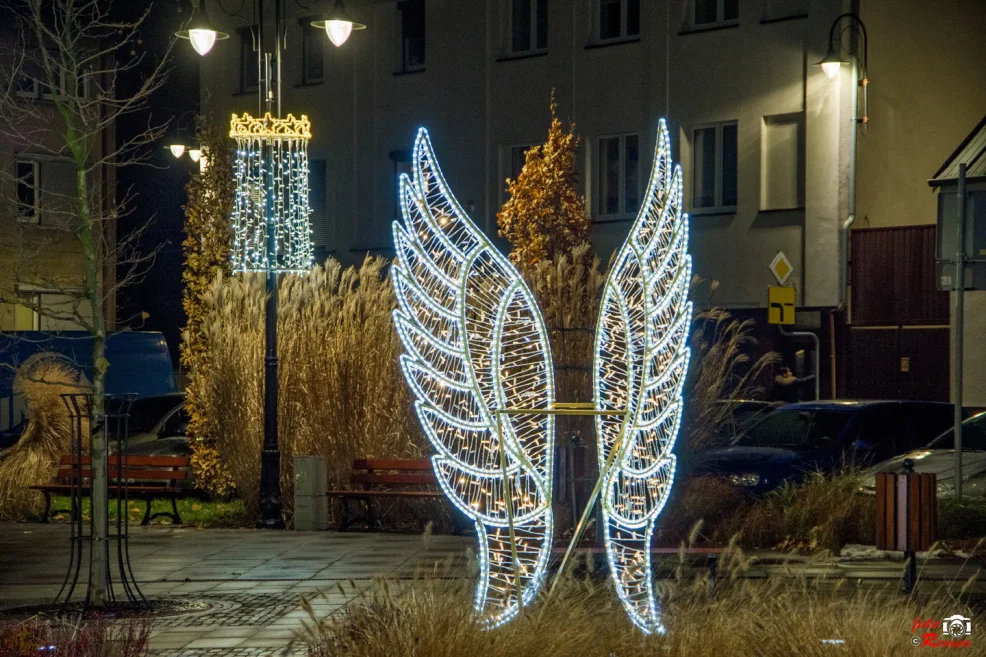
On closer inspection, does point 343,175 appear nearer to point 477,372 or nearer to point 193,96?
point 193,96

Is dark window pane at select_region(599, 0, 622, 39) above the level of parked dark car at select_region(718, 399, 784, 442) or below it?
above

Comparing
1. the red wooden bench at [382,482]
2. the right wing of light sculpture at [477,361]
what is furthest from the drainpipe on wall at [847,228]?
the right wing of light sculpture at [477,361]

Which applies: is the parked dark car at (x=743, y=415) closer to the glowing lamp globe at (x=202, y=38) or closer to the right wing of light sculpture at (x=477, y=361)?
the glowing lamp globe at (x=202, y=38)

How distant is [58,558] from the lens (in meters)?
14.9

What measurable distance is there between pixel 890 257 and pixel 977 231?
33.1 feet

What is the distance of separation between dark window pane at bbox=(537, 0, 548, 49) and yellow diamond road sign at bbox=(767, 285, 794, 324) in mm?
8080

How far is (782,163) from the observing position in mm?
26359

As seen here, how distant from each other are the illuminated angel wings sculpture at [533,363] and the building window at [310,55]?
23.8 meters

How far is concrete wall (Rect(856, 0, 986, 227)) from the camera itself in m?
26.5

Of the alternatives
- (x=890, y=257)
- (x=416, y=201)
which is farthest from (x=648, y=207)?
(x=890, y=257)

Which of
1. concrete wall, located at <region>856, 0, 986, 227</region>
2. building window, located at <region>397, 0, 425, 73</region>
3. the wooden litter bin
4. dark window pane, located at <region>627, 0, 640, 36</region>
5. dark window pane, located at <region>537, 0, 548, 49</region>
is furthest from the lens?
building window, located at <region>397, 0, 425, 73</region>

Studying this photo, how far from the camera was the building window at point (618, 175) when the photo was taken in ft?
91.5

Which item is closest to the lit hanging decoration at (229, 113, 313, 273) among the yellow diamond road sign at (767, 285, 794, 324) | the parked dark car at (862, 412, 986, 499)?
the parked dark car at (862, 412, 986, 499)

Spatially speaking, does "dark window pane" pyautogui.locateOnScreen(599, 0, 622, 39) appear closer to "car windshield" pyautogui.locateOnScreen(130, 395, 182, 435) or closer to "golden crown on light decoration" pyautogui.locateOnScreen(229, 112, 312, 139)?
"car windshield" pyautogui.locateOnScreen(130, 395, 182, 435)
